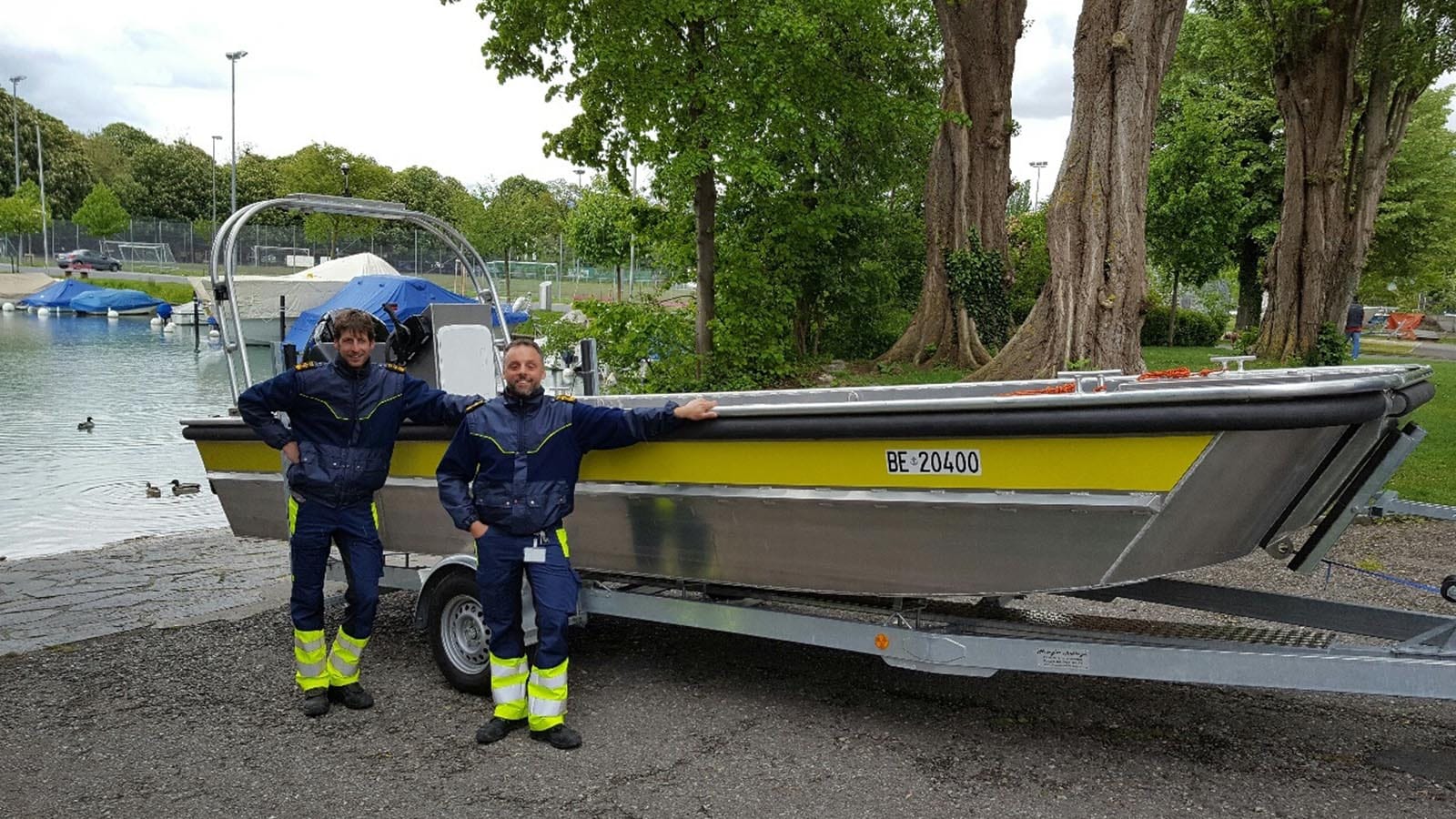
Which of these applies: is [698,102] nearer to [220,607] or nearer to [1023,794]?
[220,607]

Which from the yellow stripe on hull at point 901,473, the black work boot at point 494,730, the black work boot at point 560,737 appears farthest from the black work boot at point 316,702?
the yellow stripe on hull at point 901,473

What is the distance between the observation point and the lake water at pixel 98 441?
9.60m

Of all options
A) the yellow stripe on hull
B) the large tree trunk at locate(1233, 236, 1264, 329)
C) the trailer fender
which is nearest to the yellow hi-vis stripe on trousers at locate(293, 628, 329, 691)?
the trailer fender

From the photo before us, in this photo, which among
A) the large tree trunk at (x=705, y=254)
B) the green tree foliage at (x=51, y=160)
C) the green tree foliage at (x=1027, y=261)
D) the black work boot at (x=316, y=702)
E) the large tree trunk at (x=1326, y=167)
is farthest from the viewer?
the green tree foliage at (x=51, y=160)

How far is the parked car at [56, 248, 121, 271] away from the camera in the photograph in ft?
195

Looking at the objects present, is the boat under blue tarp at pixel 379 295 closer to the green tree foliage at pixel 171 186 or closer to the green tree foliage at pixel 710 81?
the green tree foliage at pixel 710 81

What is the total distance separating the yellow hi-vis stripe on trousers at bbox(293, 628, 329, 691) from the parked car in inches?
2481

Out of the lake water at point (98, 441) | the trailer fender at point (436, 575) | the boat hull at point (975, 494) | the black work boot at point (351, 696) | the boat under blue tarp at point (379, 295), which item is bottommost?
the lake water at point (98, 441)

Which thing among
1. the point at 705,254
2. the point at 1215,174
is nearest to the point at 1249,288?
the point at 1215,174

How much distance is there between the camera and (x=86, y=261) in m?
59.6

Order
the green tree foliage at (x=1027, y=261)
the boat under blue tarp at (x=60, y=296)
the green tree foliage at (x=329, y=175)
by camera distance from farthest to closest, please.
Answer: the green tree foliage at (x=329, y=175)
the boat under blue tarp at (x=60, y=296)
the green tree foliage at (x=1027, y=261)

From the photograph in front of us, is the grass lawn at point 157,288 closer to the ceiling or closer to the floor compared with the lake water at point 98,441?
closer to the ceiling

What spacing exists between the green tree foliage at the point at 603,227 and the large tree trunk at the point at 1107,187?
7.19 m

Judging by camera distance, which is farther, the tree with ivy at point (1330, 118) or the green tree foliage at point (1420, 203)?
the green tree foliage at point (1420, 203)
